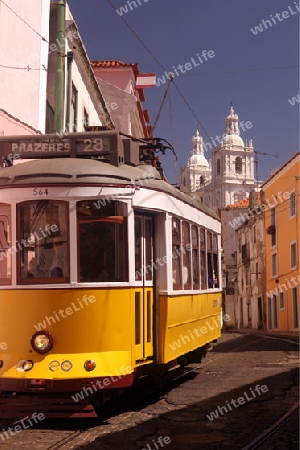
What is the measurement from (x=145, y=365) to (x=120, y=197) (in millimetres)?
2149

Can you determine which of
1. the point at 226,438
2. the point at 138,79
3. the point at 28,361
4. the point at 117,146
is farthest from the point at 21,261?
the point at 138,79

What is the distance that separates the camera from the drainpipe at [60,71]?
53.4 ft

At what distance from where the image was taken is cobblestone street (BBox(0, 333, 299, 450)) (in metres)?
7.07

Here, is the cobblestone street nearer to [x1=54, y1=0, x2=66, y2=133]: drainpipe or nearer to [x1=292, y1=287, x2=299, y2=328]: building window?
[x1=54, y1=0, x2=66, y2=133]: drainpipe

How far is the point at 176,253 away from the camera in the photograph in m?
9.84

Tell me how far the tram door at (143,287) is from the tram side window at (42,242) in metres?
0.97

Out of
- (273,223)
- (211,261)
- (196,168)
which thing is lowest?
(211,261)

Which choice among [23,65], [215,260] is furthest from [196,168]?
[215,260]

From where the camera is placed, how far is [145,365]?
893 cm

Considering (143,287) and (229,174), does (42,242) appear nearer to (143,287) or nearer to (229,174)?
(143,287)

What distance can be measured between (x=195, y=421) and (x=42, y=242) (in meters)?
2.73

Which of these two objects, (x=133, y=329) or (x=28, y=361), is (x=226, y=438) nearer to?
(x=133, y=329)

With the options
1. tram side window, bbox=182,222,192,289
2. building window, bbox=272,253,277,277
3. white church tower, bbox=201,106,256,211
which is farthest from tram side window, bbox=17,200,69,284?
white church tower, bbox=201,106,256,211

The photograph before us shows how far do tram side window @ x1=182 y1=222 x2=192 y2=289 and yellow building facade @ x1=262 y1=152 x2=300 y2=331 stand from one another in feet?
93.6
